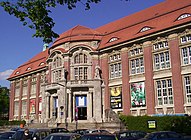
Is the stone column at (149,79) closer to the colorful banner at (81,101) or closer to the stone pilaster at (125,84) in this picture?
the stone pilaster at (125,84)

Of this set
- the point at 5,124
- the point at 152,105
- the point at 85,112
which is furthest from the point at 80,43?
the point at 5,124

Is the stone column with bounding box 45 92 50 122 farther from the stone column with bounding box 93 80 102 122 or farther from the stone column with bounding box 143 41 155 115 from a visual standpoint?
the stone column with bounding box 143 41 155 115

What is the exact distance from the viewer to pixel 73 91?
126 feet

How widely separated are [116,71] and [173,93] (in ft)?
32.7

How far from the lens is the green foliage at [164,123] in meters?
25.0

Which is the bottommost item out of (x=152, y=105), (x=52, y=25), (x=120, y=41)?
(x=152, y=105)

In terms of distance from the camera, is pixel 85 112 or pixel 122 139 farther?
pixel 85 112

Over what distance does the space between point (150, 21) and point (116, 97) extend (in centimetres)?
1158

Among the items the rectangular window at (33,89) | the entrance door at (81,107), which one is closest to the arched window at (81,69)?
the entrance door at (81,107)

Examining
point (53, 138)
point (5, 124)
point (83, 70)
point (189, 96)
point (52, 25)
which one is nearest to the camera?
point (52, 25)

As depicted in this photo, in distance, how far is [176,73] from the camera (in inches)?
1166

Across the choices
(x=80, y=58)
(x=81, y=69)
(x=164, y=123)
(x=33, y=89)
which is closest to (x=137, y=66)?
(x=81, y=69)

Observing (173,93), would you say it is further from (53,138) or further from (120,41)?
(53,138)

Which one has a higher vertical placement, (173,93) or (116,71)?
(116,71)
